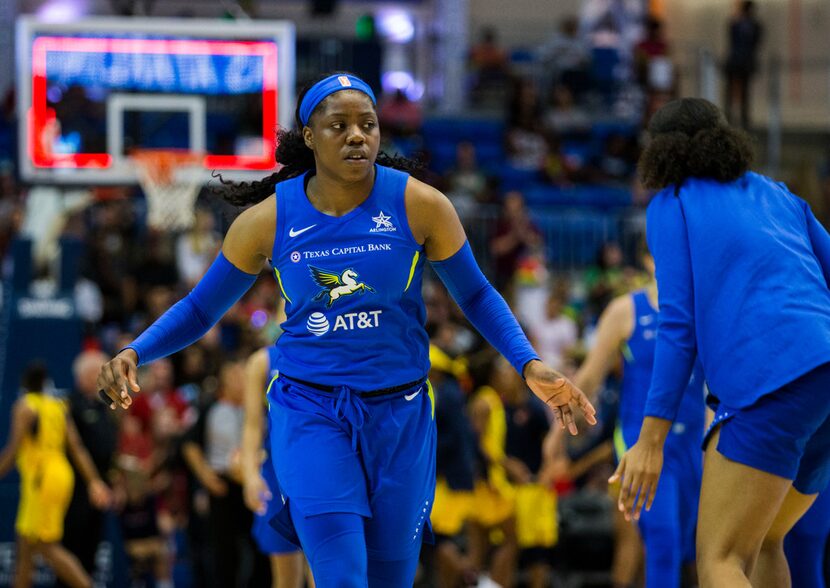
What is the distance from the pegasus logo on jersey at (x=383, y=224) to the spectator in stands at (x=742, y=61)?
1558cm

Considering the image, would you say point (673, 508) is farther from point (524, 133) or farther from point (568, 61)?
point (568, 61)

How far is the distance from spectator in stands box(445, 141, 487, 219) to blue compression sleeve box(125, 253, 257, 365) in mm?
12517

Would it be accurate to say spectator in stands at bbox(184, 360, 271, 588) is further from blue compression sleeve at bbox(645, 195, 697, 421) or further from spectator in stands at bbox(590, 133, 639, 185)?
spectator in stands at bbox(590, 133, 639, 185)

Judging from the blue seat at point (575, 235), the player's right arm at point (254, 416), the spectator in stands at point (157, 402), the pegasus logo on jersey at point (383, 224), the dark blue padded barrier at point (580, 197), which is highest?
the dark blue padded barrier at point (580, 197)

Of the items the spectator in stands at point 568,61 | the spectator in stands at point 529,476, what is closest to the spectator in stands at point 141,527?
the spectator in stands at point 529,476

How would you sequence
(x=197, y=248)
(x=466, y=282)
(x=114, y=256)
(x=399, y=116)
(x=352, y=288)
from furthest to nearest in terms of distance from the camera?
(x=399, y=116), (x=114, y=256), (x=197, y=248), (x=466, y=282), (x=352, y=288)

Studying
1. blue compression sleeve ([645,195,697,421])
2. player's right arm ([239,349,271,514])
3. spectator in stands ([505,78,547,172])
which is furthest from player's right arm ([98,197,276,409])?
spectator in stands ([505,78,547,172])

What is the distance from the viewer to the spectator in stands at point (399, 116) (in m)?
20.2

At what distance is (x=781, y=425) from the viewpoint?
4.57 meters

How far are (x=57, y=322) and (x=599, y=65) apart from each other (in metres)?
11.7

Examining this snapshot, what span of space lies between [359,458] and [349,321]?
1.66 ft

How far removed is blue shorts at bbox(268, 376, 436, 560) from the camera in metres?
4.87

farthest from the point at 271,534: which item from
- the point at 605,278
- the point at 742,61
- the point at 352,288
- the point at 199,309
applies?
the point at 742,61

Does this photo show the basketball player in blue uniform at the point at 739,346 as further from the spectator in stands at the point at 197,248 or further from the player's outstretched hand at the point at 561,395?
the spectator in stands at the point at 197,248
